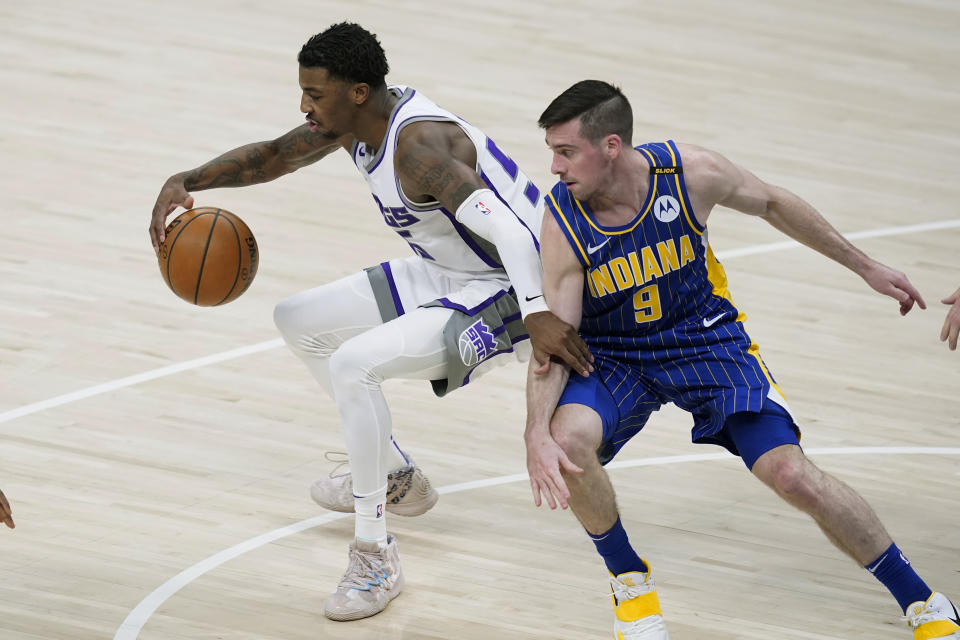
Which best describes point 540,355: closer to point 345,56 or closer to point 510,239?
point 510,239

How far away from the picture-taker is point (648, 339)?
5000mm

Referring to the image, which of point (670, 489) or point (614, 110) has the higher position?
point (614, 110)

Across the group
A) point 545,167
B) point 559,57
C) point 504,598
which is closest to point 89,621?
point 504,598

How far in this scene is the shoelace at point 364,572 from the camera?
509cm

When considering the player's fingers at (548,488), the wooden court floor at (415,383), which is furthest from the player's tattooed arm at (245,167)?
the player's fingers at (548,488)

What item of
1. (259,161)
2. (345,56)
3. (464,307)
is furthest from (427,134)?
(259,161)

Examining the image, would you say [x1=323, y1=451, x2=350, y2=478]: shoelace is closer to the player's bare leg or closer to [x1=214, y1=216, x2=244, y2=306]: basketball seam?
[x1=214, y1=216, x2=244, y2=306]: basketball seam

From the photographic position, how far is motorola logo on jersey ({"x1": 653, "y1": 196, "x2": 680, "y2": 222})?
4.90m

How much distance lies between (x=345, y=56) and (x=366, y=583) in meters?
1.79

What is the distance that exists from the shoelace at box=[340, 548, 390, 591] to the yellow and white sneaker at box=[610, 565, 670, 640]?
809 millimetres

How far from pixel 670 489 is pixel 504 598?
1199mm

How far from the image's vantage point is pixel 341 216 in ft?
30.1

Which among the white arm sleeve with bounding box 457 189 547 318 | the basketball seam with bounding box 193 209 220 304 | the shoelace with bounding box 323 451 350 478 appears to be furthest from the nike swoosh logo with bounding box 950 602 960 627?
the basketball seam with bounding box 193 209 220 304

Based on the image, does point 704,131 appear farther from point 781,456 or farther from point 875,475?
point 781,456
